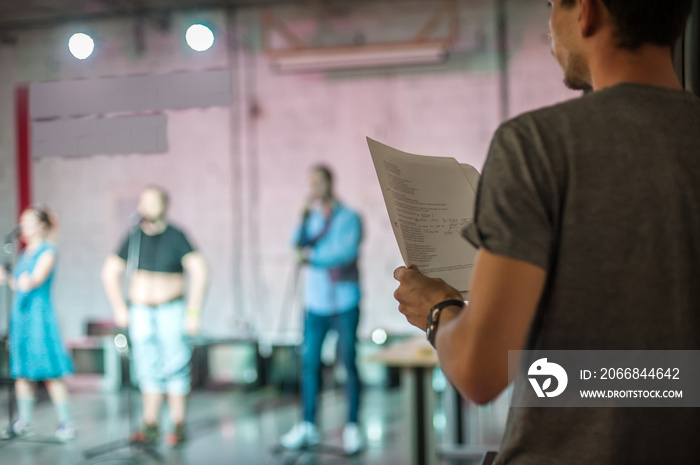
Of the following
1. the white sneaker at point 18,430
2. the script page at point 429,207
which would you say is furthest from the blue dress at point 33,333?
the script page at point 429,207

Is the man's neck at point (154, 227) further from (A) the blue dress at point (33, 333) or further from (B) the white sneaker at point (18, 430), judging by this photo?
(B) the white sneaker at point (18, 430)

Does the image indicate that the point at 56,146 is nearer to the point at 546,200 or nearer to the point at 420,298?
the point at 420,298

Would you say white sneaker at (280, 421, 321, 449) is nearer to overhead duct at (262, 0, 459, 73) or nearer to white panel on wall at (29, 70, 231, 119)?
white panel on wall at (29, 70, 231, 119)

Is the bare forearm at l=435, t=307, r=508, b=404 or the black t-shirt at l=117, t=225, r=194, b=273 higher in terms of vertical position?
the black t-shirt at l=117, t=225, r=194, b=273

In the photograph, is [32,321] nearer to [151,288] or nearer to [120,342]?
[151,288]

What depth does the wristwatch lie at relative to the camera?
2.41 feet

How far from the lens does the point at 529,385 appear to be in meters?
0.69

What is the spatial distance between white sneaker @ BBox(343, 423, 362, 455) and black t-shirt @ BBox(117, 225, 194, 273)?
4.28ft

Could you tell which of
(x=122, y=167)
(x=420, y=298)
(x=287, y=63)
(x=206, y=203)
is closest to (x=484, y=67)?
(x=287, y=63)

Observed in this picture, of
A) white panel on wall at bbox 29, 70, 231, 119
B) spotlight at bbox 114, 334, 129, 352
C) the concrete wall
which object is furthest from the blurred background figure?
white panel on wall at bbox 29, 70, 231, 119

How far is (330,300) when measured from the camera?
352 cm

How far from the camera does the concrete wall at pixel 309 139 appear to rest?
529cm

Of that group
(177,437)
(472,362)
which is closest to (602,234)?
(472,362)

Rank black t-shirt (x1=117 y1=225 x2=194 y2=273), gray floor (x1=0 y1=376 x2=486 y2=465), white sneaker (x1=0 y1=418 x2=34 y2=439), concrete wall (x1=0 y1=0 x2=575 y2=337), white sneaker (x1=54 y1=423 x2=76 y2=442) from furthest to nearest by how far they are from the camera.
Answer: concrete wall (x1=0 y1=0 x2=575 y2=337)
black t-shirt (x1=117 y1=225 x2=194 y2=273)
gray floor (x1=0 y1=376 x2=486 y2=465)
white sneaker (x1=54 y1=423 x2=76 y2=442)
white sneaker (x1=0 y1=418 x2=34 y2=439)
